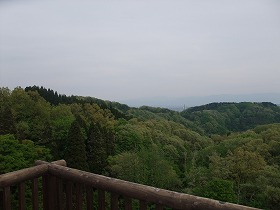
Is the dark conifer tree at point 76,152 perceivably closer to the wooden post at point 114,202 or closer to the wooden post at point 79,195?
the wooden post at point 79,195

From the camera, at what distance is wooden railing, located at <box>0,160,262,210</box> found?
1.87 metres

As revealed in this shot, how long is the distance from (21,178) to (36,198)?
296 millimetres

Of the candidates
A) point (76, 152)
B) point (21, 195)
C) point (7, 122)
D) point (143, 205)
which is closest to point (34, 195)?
point (21, 195)

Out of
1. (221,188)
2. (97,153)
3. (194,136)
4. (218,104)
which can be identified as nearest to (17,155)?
(97,153)

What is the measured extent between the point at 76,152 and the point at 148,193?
29.2m

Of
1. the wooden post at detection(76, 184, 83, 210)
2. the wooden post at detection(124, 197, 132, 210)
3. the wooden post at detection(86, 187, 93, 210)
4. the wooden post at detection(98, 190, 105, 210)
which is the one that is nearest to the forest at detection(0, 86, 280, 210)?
the wooden post at detection(76, 184, 83, 210)

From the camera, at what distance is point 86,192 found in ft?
7.84

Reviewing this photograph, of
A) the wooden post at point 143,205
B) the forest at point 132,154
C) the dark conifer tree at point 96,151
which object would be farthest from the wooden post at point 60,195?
the dark conifer tree at point 96,151

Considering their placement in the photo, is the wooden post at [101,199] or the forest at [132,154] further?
the forest at [132,154]

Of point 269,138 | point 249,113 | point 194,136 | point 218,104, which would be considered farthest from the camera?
point 218,104

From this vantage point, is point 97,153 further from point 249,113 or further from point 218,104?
point 218,104

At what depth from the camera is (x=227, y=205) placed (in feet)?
5.56

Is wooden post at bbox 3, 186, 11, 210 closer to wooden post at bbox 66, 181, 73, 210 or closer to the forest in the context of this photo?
wooden post at bbox 66, 181, 73, 210

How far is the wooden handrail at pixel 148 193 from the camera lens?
1.75 meters
